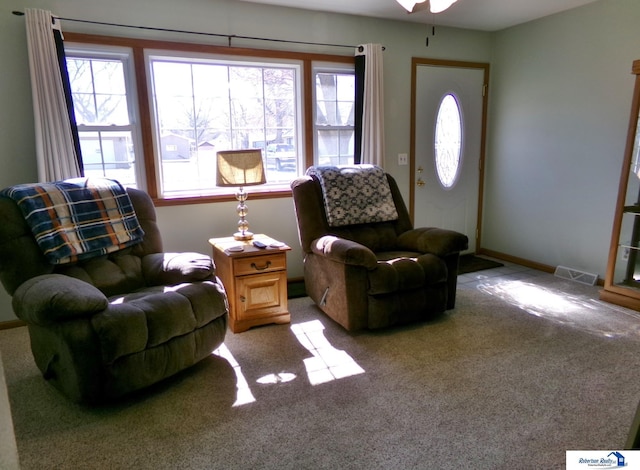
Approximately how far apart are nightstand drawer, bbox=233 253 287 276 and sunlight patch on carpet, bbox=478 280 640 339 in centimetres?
189

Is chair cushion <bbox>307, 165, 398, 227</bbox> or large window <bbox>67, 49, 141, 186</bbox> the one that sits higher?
large window <bbox>67, 49, 141, 186</bbox>

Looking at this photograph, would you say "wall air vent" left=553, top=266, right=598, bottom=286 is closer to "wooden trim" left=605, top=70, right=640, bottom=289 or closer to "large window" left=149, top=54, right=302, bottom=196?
"wooden trim" left=605, top=70, right=640, bottom=289

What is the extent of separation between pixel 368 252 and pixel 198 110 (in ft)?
6.13

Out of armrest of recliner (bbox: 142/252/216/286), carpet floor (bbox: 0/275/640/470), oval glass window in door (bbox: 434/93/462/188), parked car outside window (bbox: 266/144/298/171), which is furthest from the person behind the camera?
oval glass window in door (bbox: 434/93/462/188)

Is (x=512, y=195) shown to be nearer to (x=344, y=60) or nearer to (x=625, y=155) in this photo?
(x=625, y=155)

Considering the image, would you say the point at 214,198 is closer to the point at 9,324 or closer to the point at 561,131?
the point at 9,324

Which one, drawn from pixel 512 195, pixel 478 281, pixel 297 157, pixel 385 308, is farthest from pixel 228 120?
pixel 512 195

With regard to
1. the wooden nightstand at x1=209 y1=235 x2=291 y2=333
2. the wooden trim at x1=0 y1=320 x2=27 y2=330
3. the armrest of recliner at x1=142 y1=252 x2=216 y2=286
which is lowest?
the wooden trim at x1=0 y1=320 x2=27 y2=330

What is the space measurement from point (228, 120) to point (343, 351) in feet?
6.98

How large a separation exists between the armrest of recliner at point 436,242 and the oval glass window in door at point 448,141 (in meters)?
1.52

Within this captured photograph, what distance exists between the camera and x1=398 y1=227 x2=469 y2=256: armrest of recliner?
3.03 m

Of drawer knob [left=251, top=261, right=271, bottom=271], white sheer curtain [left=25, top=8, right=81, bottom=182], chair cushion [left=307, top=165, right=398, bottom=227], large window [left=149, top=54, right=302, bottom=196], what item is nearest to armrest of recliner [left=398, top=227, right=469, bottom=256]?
chair cushion [left=307, top=165, right=398, bottom=227]

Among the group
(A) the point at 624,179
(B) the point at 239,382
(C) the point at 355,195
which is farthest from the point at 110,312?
(A) the point at 624,179

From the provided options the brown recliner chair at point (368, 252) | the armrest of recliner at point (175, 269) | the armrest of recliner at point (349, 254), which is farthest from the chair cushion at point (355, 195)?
the armrest of recliner at point (175, 269)
